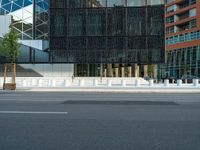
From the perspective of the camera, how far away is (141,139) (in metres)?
7.27

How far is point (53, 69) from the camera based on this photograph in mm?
55781

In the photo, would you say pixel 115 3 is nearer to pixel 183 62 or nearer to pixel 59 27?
pixel 59 27

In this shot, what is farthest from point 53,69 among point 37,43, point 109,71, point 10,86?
point 10,86

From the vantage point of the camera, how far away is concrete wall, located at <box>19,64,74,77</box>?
182ft

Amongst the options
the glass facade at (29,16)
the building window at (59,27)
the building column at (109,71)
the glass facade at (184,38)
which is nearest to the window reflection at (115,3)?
the building window at (59,27)

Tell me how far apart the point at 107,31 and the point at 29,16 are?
14.4m

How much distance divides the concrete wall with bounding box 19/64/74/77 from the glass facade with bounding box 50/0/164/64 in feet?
5.86

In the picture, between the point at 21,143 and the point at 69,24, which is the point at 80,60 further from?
the point at 21,143

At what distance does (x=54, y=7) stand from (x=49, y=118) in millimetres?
45317

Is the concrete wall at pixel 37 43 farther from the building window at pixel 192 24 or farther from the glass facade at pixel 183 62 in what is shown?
the building window at pixel 192 24

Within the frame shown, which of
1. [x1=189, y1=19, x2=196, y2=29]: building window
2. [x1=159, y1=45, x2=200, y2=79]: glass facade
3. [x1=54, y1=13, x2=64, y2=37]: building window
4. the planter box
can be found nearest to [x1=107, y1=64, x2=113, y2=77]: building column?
[x1=54, y1=13, x2=64, y2=37]: building window

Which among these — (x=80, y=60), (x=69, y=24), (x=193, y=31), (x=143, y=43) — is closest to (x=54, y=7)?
(x=69, y=24)

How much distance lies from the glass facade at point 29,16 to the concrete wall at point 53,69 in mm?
5291

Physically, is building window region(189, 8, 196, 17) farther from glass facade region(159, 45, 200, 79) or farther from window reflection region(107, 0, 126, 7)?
window reflection region(107, 0, 126, 7)
